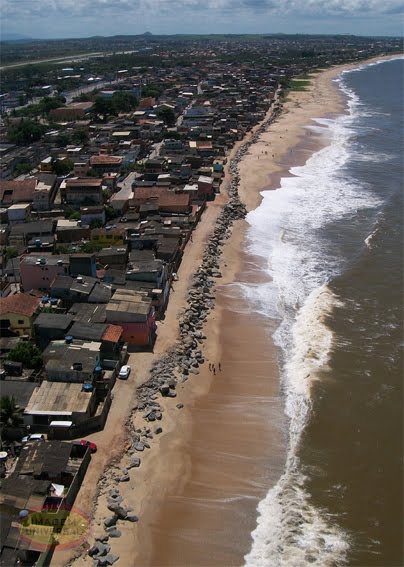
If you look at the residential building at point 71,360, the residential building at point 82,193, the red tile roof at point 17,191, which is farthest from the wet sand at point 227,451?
the red tile roof at point 17,191

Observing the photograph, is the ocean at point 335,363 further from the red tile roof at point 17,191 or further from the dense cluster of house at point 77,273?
the red tile roof at point 17,191

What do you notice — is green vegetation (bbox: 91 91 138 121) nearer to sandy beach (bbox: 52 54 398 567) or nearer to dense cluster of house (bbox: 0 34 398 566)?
dense cluster of house (bbox: 0 34 398 566)

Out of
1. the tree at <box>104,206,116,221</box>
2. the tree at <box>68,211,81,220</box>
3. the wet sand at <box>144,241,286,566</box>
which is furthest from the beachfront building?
the tree at <box>68,211,81,220</box>

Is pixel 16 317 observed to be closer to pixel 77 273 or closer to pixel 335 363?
pixel 77 273

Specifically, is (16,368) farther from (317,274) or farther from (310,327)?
(317,274)

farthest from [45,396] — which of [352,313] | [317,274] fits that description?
[317,274]

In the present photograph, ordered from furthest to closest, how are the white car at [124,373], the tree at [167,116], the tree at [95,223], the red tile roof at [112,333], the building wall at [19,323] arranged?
the tree at [167,116] → the tree at [95,223] → the building wall at [19,323] → the red tile roof at [112,333] → the white car at [124,373]
